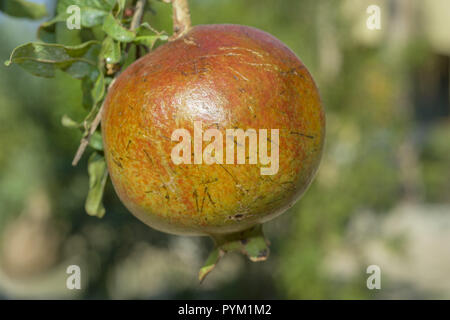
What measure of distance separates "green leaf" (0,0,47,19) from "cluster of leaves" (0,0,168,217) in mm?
245

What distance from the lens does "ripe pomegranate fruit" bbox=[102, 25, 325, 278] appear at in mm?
708

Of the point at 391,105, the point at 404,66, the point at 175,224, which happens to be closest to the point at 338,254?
the point at 391,105

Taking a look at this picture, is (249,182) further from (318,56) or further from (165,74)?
(318,56)

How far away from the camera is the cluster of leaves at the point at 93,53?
82cm

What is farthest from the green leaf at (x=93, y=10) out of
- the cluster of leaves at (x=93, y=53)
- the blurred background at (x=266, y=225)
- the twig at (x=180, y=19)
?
the blurred background at (x=266, y=225)

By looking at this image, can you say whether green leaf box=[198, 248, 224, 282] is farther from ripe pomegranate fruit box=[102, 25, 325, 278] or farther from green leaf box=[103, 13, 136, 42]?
green leaf box=[103, 13, 136, 42]

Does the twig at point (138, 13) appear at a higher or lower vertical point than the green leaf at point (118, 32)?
higher

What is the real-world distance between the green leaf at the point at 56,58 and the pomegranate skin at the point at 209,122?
0.41 ft

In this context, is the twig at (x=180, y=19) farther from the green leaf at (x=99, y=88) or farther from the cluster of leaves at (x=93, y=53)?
the green leaf at (x=99, y=88)

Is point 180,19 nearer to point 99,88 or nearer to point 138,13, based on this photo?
point 138,13

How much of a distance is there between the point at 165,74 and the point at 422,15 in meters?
9.81

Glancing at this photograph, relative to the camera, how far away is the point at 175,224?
2.52 feet

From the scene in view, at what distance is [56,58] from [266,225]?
139 inches

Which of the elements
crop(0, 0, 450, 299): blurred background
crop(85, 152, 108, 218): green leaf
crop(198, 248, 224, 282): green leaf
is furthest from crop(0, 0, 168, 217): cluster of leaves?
crop(0, 0, 450, 299): blurred background
